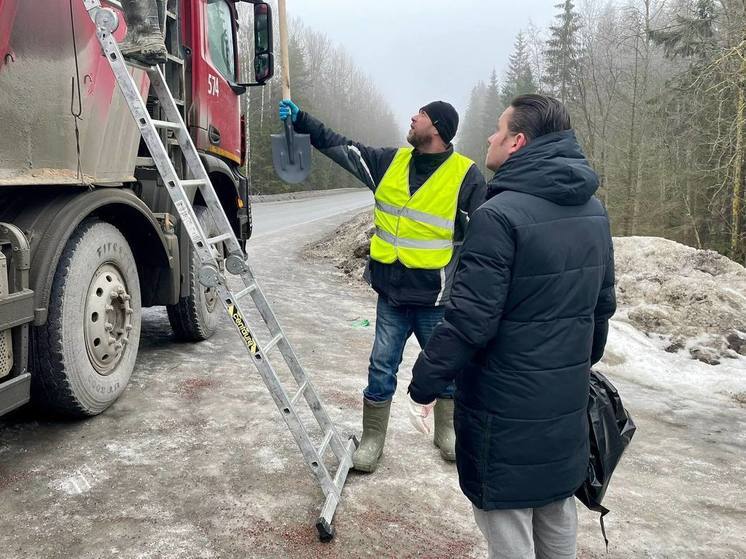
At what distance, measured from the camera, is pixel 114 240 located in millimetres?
3680

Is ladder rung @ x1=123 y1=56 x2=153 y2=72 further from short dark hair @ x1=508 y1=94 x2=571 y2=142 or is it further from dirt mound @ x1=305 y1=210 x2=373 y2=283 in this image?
dirt mound @ x1=305 y1=210 x2=373 y2=283

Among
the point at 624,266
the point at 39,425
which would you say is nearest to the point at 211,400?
the point at 39,425

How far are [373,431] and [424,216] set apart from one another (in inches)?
47.9

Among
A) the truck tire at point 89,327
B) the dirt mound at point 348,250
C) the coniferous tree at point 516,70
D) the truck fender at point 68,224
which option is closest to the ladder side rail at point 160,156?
the truck fender at point 68,224

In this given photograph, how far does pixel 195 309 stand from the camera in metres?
5.15

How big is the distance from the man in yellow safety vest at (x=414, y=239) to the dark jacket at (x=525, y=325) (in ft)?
4.12

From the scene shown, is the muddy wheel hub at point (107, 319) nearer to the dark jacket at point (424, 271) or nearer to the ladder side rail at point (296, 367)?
the ladder side rail at point (296, 367)

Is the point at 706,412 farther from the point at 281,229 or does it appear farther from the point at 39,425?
the point at 281,229

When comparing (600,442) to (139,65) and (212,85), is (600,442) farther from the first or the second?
(212,85)

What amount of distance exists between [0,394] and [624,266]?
854cm

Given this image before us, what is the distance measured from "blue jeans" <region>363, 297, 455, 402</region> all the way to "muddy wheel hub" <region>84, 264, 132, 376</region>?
1.55 metres

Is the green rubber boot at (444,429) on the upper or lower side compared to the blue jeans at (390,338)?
lower

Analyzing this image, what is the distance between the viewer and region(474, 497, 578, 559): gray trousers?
2006 millimetres

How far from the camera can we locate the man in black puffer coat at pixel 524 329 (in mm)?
1892
